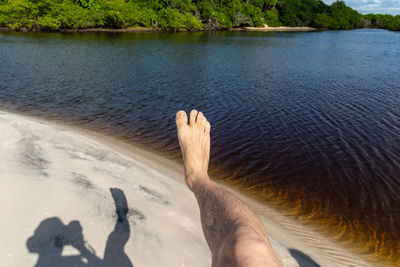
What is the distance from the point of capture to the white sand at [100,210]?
249cm

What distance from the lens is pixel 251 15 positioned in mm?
82000

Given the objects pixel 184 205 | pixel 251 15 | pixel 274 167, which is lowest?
pixel 274 167

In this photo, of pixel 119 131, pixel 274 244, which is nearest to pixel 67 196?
pixel 274 244

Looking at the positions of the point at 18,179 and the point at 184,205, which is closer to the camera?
the point at 18,179

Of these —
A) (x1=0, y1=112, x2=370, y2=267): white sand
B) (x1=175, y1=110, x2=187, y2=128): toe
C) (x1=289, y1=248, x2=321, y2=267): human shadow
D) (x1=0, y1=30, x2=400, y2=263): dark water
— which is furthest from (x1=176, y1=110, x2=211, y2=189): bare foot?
(x1=0, y1=30, x2=400, y2=263): dark water

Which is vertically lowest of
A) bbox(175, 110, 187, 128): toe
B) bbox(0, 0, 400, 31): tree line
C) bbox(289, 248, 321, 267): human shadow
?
bbox(289, 248, 321, 267): human shadow

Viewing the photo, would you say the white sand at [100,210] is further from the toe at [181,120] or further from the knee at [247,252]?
the knee at [247,252]

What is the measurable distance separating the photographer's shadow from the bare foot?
1094 millimetres

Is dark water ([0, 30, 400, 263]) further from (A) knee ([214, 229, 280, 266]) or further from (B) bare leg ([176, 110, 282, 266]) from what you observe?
(A) knee ([214, 229, 280, 266])

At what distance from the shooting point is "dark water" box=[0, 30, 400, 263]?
16.9 ft

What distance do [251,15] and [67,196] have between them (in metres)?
91.5

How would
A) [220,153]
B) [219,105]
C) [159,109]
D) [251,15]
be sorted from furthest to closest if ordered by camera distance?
[251,15] → [219,105] → [159,109] → [220,153]

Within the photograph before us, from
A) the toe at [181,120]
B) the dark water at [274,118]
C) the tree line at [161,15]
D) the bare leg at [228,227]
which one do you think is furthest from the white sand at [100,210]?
the tree line at [161,15]

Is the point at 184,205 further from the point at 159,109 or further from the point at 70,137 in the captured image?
the point at 159,109
